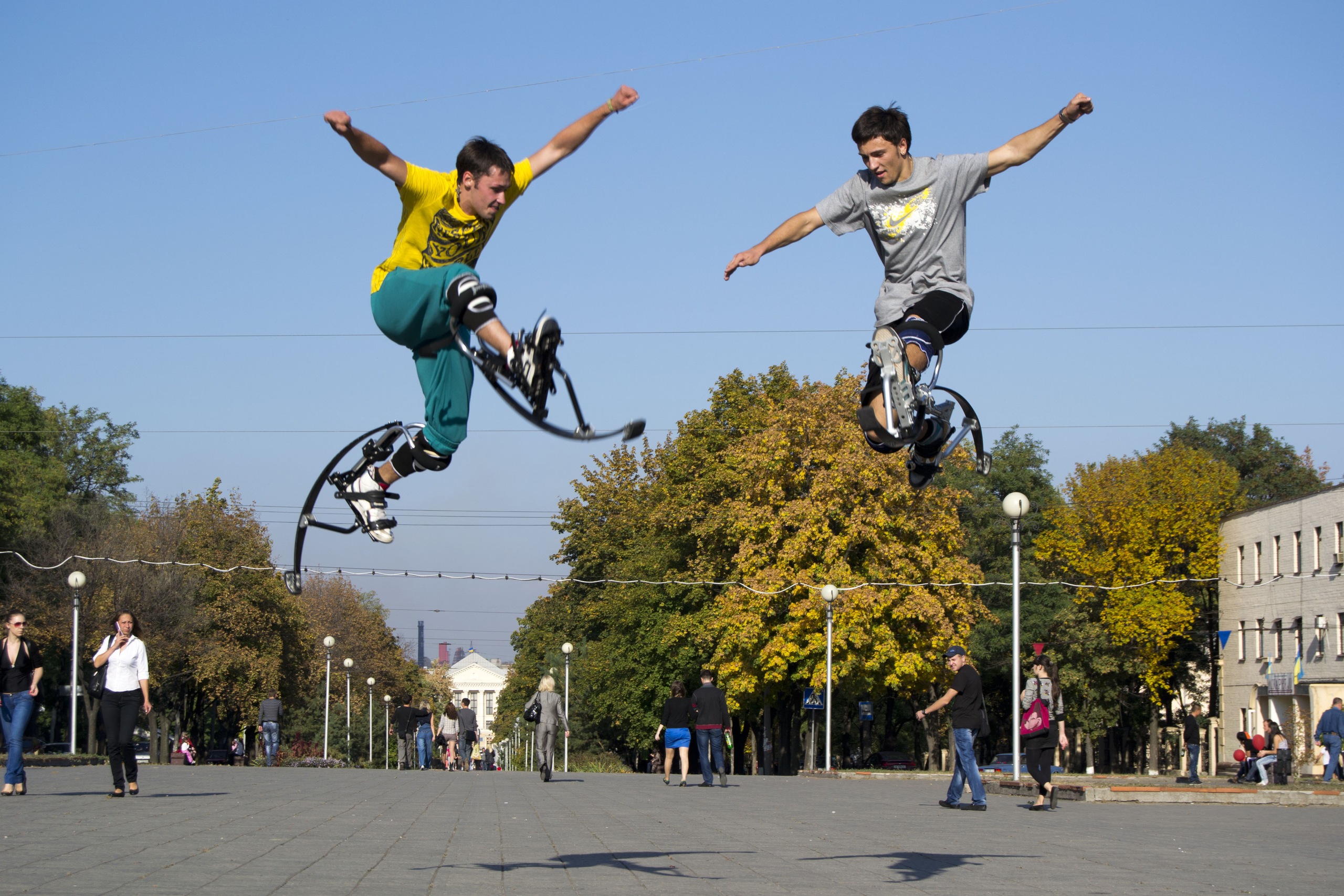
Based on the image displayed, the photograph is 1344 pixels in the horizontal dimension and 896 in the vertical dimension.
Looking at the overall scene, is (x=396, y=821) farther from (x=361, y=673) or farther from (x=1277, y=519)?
(x=361, y=673)

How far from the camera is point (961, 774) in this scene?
18.1 metres

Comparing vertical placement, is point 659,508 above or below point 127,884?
above

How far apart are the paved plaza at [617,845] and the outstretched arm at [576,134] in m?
4.12

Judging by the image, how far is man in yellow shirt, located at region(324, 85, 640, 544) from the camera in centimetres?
688

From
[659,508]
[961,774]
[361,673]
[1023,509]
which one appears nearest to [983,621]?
[659,508]

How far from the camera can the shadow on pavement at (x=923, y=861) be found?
29.9 feet

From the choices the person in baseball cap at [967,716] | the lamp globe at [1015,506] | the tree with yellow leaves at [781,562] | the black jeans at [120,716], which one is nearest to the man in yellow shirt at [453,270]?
the black jeans at [120,716]

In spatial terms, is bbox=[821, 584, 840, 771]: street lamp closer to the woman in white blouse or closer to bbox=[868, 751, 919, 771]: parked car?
the woman in white blouse

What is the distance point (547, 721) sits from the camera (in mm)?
25109

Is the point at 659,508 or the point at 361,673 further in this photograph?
the point at 361,673

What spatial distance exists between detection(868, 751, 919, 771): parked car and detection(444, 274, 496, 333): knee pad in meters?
60.1

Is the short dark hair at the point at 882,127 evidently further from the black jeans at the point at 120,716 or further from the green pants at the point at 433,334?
the black jeans at the point at 120,716

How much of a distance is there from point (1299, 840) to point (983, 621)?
42.4 meters

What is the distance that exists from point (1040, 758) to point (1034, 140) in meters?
11.9
